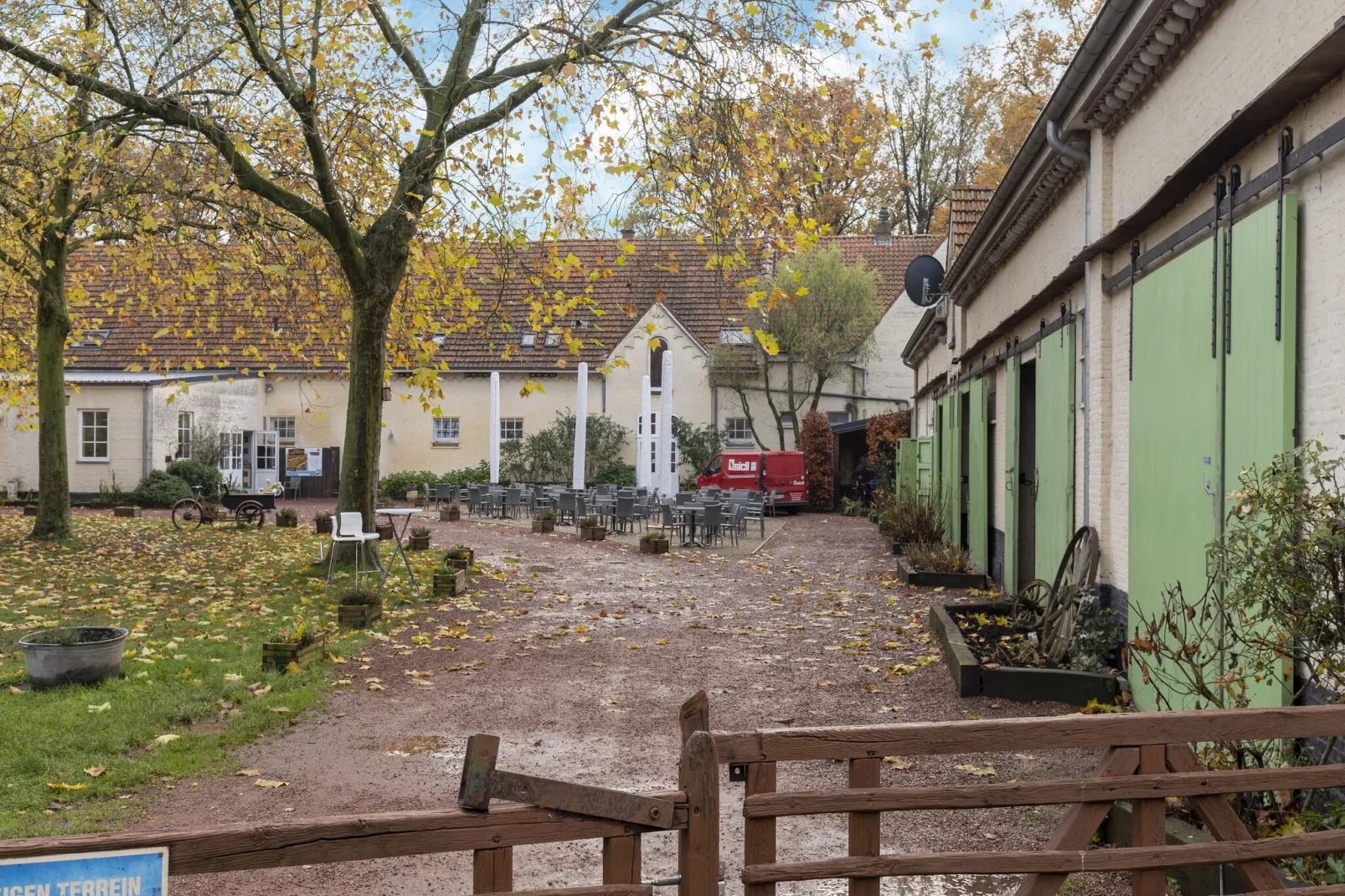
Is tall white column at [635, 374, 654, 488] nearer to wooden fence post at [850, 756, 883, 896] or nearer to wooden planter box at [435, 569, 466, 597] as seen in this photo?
wooden planter box at [435, 569, 466, 597]

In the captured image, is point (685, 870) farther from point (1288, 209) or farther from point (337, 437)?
point (337, 437)

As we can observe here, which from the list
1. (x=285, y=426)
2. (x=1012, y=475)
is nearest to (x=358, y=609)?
(x=1012, y=475)

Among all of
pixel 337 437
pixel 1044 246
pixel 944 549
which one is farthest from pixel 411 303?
pixel 337 437

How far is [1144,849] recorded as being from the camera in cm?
321

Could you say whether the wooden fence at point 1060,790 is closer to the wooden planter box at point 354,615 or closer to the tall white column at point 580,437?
the wooden planter box at point 354,615

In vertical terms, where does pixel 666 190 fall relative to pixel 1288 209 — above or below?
above

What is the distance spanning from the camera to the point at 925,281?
20.4m

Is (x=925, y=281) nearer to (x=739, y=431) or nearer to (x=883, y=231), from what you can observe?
(x=739, y=431)

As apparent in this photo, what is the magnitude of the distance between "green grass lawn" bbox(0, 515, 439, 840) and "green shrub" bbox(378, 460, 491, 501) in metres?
15.8

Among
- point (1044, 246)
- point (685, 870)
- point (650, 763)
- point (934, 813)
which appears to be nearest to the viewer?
point (685, 870)

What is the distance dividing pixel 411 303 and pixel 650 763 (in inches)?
472

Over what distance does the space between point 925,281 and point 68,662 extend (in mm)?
15982

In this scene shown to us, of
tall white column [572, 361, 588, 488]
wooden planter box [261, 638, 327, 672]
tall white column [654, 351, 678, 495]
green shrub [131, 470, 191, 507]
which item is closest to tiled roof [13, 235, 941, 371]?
tall white column [572, 361, 588, 488]

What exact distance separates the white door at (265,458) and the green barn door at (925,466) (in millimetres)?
20568
